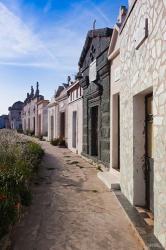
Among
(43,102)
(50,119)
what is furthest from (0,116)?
(50,119)

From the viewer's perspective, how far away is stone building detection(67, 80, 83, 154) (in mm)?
15391

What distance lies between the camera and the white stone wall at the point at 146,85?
418 cm

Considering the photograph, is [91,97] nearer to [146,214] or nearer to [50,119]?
[146,214]

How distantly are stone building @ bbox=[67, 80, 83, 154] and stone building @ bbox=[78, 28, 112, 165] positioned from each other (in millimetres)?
1086

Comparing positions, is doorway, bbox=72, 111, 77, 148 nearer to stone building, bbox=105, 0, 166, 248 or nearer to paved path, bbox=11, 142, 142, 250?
paved path, bbox=11, 142, 142, 250

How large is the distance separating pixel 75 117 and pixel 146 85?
40.8 ft

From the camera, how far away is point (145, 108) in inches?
237

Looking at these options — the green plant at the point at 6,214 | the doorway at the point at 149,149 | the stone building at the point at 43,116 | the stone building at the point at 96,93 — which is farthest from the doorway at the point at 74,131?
the green plant at the point at 6,214

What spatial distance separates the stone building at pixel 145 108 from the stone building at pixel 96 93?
10.2 feet

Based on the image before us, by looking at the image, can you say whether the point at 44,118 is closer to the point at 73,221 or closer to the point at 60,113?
the point at 60,113

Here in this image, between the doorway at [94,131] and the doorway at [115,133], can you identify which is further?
the doorway at [94,131]

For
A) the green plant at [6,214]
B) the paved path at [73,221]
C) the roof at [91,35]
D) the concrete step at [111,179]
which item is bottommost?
the paved path at [73,221]

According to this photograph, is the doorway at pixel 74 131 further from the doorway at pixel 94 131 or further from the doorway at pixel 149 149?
Answer: the doorway at pixel 149 149

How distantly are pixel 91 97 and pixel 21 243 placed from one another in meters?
8.73
